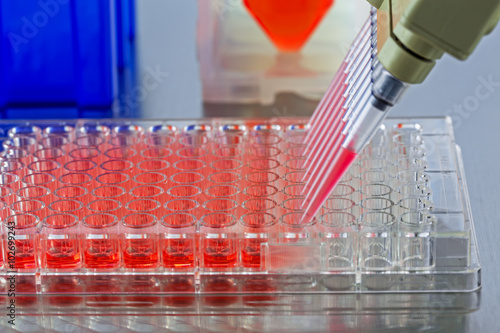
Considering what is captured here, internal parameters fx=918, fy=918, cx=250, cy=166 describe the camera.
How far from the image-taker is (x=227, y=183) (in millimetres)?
979

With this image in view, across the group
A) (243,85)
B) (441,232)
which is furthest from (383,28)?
(243,85)

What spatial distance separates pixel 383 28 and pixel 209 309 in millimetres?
312

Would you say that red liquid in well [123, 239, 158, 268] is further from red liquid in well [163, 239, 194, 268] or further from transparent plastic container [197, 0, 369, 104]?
transparent plastic container [197, 0, 369, 104]

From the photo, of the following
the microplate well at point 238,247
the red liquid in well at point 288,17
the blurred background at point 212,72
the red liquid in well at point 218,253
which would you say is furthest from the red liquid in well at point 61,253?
the red liquid in well at point 288,17

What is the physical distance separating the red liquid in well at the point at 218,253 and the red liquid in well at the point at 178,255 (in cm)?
1

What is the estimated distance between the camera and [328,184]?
0.84 m

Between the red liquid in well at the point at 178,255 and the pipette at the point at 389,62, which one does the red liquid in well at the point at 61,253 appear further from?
the pipette at the point at 389,62

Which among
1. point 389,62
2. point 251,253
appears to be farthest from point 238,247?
point 389,62

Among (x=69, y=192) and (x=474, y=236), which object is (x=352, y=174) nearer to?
(x=474, y=236)

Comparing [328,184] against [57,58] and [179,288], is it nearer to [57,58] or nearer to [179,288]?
[179,288]

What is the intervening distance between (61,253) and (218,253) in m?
0.15

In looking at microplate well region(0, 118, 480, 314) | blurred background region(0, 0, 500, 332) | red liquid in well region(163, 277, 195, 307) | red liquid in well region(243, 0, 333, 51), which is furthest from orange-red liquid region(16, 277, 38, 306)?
red liquid in well region(243, 0, 333, 51)

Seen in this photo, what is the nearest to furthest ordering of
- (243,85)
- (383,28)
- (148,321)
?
(383,28) → (148,321) → (243,85)

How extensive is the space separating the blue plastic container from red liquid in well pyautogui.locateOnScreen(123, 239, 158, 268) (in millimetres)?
529
